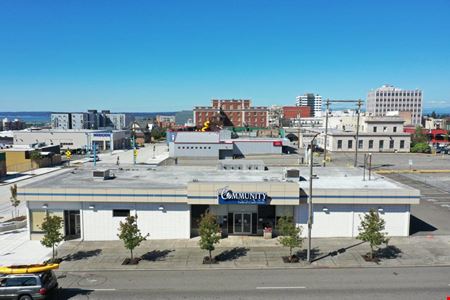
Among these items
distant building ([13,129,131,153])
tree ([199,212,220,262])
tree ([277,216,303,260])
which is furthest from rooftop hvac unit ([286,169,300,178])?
distant building ([13,129,131,153])

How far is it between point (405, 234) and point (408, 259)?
16.1 ft

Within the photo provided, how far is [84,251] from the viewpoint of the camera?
26.2 metres

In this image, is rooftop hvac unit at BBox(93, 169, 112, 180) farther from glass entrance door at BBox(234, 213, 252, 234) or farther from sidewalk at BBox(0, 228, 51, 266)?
glass entrance door at BBox(234, 213, 252, 234)

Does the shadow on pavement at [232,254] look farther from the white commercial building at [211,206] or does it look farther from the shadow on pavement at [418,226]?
the shadow on pavement at [418,226]

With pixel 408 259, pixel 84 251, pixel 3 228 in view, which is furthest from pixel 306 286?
pixel 3 228

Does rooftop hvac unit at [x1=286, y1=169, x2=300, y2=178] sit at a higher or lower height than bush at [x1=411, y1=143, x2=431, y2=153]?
higher

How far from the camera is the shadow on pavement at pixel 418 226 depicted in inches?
1201

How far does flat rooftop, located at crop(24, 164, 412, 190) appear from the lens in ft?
100

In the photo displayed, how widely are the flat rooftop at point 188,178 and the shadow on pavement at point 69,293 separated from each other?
968 centimetres

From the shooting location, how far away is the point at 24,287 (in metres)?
18.2

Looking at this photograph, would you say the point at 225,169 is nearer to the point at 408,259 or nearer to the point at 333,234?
the point at 333,234

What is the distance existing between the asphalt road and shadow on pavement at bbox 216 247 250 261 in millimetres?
1938

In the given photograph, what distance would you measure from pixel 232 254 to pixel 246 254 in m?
0.94

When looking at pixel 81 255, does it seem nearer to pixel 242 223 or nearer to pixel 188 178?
pixel 188 178
